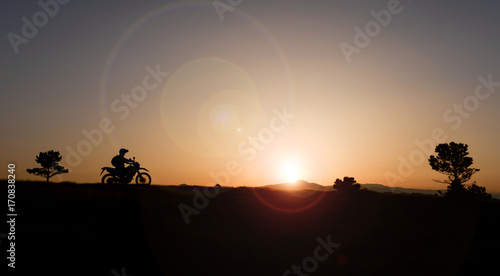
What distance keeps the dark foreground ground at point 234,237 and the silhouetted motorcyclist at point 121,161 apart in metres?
2.04

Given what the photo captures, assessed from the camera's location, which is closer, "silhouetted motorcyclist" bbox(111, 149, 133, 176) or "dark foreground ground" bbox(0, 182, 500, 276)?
"dark foreground ground" bbox(0, 182, 500, 276)

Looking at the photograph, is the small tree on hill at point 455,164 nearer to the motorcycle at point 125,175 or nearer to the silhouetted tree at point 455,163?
the silhouetted tree at point 455,163

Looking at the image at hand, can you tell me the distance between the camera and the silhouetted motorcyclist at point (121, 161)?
2066 centimetres

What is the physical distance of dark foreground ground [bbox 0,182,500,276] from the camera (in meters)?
9.58

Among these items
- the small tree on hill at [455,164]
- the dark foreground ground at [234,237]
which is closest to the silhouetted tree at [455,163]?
the small tree on hill at [455,164]

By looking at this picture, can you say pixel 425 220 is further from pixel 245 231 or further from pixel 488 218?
pixel 245 231

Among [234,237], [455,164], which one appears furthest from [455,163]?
[234,237]

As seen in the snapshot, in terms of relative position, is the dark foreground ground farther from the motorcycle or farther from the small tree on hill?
the small tree on hill

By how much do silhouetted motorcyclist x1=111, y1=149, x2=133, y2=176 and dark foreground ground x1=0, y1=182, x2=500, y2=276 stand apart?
204cm

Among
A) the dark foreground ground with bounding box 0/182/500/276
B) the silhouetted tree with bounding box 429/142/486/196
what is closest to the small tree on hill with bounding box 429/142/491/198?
Answer: the silhouetted tree with bounding box 429/142/486/196

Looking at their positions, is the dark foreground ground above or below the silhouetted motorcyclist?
below

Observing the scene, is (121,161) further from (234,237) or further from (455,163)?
(455,163)

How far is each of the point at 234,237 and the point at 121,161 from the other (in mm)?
11560

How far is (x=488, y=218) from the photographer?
19.2m
